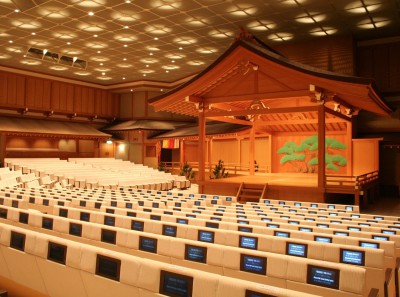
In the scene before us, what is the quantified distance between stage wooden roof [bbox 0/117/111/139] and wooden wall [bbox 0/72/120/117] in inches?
37.4

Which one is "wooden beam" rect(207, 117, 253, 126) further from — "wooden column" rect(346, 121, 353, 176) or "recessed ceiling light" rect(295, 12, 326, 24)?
"recessed ceiling light" rect(295, 12, 326, 24)

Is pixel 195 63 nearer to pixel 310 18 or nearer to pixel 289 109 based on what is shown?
pixel 310 18

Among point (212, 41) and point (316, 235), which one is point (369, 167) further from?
point (316, 235)

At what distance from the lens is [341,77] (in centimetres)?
1027

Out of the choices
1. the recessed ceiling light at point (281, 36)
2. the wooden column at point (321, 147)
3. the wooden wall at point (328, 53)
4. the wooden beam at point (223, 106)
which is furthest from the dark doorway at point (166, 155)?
the wooden column at point (321, 147)

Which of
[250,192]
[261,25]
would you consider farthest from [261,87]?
[261,25]

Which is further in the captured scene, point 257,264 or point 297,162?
point 297,162

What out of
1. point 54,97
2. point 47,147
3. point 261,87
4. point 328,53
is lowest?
point 47,147

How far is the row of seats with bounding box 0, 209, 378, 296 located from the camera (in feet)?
8.49

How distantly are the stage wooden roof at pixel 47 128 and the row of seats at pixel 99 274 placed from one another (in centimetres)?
2020

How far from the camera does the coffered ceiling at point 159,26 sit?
13.5 meters

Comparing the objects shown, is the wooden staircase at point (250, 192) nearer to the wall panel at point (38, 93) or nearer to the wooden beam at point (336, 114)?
the wooden beam at point (336, 114)

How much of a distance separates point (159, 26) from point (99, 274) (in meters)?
14.5

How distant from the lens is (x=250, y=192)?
42.7ft
